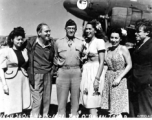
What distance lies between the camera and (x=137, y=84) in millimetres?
2877

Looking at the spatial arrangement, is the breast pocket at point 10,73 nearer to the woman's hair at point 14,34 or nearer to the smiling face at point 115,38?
the woman's hair at point 14,34

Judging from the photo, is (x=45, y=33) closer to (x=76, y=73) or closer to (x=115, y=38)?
(x=76, y=73)

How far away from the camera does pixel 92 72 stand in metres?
2.79

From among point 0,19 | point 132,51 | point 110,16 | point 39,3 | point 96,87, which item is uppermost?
point 110,16

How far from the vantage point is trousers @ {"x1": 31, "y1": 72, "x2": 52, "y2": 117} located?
2.80 metres

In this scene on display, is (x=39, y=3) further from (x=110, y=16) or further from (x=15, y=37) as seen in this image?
(x=110, y=16)

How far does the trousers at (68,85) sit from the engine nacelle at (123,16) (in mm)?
3429

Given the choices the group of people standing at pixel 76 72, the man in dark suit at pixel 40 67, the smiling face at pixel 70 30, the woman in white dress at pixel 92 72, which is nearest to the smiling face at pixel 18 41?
the group of people standing at pixel 76 72

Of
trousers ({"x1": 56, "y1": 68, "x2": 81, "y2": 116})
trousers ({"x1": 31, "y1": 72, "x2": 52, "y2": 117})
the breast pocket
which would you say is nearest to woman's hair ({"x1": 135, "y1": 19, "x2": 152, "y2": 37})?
trousers ({"x1": 56, "y1": 68, "x2": 81, "y2": 116})

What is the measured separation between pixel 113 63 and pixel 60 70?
90cm

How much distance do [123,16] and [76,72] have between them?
3.65 m

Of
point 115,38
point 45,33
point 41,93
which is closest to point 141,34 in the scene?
point 115,38

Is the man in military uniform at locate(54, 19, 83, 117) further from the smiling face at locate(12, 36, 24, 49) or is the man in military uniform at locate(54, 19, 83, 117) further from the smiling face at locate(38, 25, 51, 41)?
the smiling face at locate(12, 36, 24, 49)

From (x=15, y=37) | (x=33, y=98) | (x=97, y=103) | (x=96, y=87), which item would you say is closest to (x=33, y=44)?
(x=15, y=37)
